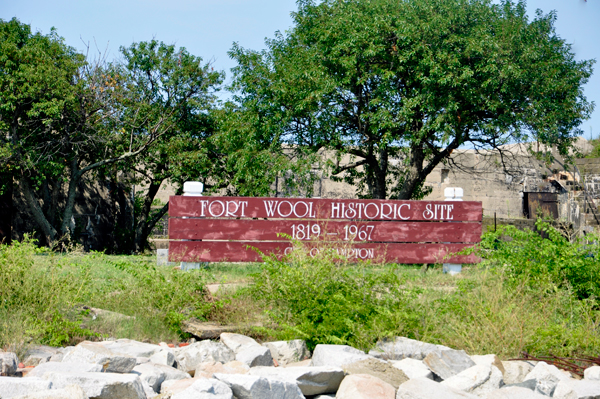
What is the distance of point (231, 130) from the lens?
603 inches

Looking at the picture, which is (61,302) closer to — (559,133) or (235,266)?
(235,266)

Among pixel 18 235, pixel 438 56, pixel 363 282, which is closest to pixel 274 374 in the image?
pixel 363 282

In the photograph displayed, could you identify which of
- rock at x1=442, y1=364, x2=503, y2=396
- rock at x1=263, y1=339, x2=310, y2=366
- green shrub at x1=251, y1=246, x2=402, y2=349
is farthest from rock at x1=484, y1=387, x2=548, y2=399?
rock at x1=263, y1=339, x2=310, y2=366

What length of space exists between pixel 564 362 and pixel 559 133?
10343mm

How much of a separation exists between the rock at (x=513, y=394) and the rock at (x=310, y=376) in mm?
1233

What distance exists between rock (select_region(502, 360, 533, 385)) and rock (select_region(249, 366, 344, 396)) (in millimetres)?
1607

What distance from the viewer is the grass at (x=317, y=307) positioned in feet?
18.2

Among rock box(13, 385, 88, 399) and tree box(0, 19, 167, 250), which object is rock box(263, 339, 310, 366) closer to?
rock box(13, 385, 88, 399)

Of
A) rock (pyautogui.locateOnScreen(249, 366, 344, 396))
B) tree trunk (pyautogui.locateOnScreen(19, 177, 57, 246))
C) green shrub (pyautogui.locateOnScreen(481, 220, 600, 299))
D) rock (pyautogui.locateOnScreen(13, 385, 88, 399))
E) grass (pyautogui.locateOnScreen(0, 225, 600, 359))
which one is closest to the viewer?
rock (pyautogui.locateOnScreen(13, 385, 88, 399))

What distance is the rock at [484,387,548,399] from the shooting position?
4.23 m

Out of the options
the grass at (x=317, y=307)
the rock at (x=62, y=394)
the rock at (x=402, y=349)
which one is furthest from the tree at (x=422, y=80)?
the rock at (x=62, y=394)

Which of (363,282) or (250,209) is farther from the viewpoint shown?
(250,209)

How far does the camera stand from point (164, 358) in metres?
5.00

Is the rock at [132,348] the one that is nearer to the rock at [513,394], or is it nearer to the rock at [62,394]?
the rock at [62,394]
